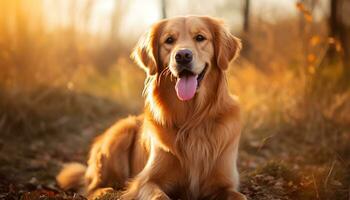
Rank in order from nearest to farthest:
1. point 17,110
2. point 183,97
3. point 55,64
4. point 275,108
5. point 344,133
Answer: point 183,97, point 344,133, point 17,110, point 275,108, point 55,64

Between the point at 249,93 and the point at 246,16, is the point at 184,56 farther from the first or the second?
the point at 246,16

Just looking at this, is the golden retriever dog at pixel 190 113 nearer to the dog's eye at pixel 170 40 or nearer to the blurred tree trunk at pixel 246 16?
the dog's eye at pixel 170 40

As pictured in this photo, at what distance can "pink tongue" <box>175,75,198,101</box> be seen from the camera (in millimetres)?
4180

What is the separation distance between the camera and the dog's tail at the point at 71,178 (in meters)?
5.52

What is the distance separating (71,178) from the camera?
18.2 feet

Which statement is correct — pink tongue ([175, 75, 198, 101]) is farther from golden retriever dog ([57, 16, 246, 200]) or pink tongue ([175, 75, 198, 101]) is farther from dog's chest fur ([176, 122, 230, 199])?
dog's chest fur ([176, 122, 230, 199])

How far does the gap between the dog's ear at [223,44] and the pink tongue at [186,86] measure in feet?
1.04

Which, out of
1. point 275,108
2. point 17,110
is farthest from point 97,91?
point 275,108

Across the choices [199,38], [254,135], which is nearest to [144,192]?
[199,38]

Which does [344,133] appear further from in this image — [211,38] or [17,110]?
[17,110]

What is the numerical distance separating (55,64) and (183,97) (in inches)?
237

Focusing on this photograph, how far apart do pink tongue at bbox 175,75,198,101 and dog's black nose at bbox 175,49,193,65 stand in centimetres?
20

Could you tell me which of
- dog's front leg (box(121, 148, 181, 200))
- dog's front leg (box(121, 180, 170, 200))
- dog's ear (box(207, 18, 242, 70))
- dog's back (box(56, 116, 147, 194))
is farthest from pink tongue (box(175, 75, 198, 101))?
dog's back (box(56, 116, 147, 194))

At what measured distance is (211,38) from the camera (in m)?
4.41
